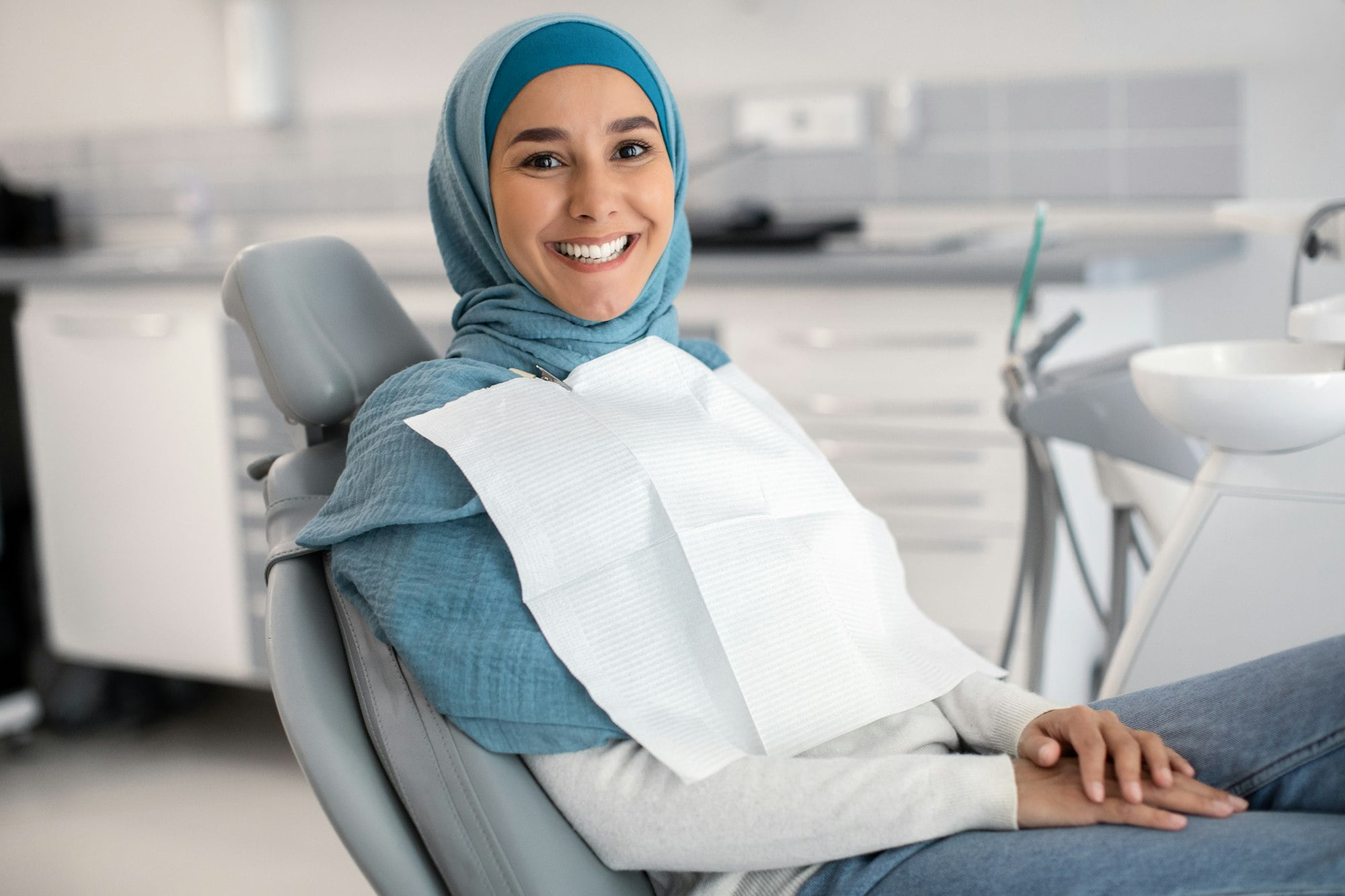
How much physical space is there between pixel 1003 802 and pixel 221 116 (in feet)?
10.1

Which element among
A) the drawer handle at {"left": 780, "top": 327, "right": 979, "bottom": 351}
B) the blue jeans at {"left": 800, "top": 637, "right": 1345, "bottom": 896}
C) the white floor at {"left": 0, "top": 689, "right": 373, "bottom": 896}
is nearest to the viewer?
the blue jeans at {"left": 800, "top": 637, "right": 1345, "bottom": 896}

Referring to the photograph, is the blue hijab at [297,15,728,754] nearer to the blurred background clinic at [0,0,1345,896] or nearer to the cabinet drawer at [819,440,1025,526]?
the blurred background clinic at [0,0,1345,896]

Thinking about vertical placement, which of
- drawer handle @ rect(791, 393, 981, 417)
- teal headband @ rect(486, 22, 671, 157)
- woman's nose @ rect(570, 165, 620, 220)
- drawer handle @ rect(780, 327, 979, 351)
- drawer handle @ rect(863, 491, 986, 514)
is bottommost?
drawer handle @ rect(863, 491, 986, 514)

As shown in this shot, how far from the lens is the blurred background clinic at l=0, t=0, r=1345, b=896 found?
218cm

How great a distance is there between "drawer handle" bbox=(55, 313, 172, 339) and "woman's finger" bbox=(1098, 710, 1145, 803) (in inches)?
89.0

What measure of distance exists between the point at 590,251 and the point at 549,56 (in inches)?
6.4

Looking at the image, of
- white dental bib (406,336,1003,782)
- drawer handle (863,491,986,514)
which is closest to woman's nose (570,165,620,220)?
white dental bib (406,336,1003,782)

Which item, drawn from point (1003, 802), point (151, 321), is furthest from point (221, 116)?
point (1003, 802)

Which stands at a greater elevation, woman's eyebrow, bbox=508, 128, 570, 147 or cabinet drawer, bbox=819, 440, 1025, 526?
woman's eyebrow, bbox=508, 128, 570, 147

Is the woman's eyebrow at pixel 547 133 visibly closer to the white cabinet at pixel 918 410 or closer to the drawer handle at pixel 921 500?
the white cabinet at pixel 918 410

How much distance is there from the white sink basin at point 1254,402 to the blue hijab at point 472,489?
1.75 feet

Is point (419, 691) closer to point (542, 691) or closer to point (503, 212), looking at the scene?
point (542, 691)

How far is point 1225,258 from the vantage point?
255cm

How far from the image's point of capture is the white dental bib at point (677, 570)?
3.18ft
